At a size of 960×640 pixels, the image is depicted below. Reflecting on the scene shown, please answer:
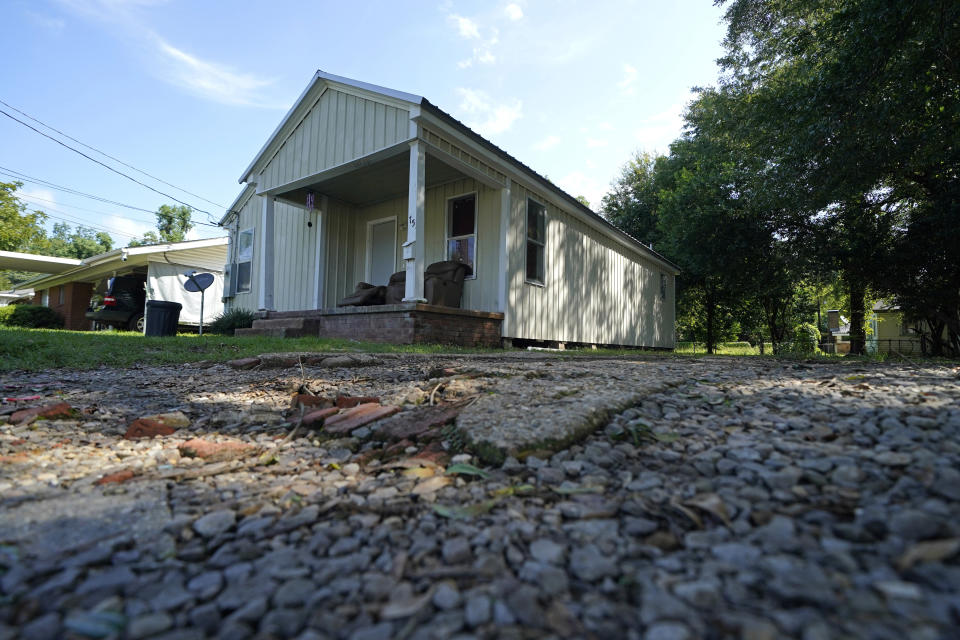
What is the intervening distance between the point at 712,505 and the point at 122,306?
1670 centimetres

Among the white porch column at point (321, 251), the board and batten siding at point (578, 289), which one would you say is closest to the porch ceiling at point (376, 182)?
the white porch column at point (321, 251)

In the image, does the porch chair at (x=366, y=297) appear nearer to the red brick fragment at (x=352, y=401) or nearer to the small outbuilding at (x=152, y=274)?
the red brick fragment at (x=352, y=401)

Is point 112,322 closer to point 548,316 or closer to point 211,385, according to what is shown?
point 548,316

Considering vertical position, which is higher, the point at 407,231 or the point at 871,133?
the point at 871,133

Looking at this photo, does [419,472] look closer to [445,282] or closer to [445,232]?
[445,282]

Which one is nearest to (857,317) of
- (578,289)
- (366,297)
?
(578,289)

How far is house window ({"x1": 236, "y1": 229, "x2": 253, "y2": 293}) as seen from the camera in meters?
10.8

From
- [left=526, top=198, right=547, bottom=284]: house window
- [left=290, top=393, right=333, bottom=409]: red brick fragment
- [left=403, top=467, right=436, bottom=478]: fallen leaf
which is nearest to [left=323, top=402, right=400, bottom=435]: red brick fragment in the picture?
[left=290, top=393, right=333, bottom=409]: red brick fragment

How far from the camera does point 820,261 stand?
32.0 ft

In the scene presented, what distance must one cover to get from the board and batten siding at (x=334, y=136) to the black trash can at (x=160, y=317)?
8.70ft

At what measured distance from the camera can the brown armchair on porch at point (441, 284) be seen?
23.2 ft

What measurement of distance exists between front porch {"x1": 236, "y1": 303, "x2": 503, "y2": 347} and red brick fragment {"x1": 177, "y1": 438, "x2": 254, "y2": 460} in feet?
13.8

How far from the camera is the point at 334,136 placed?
7.41m

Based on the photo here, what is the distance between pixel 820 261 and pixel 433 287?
27.3 ft
